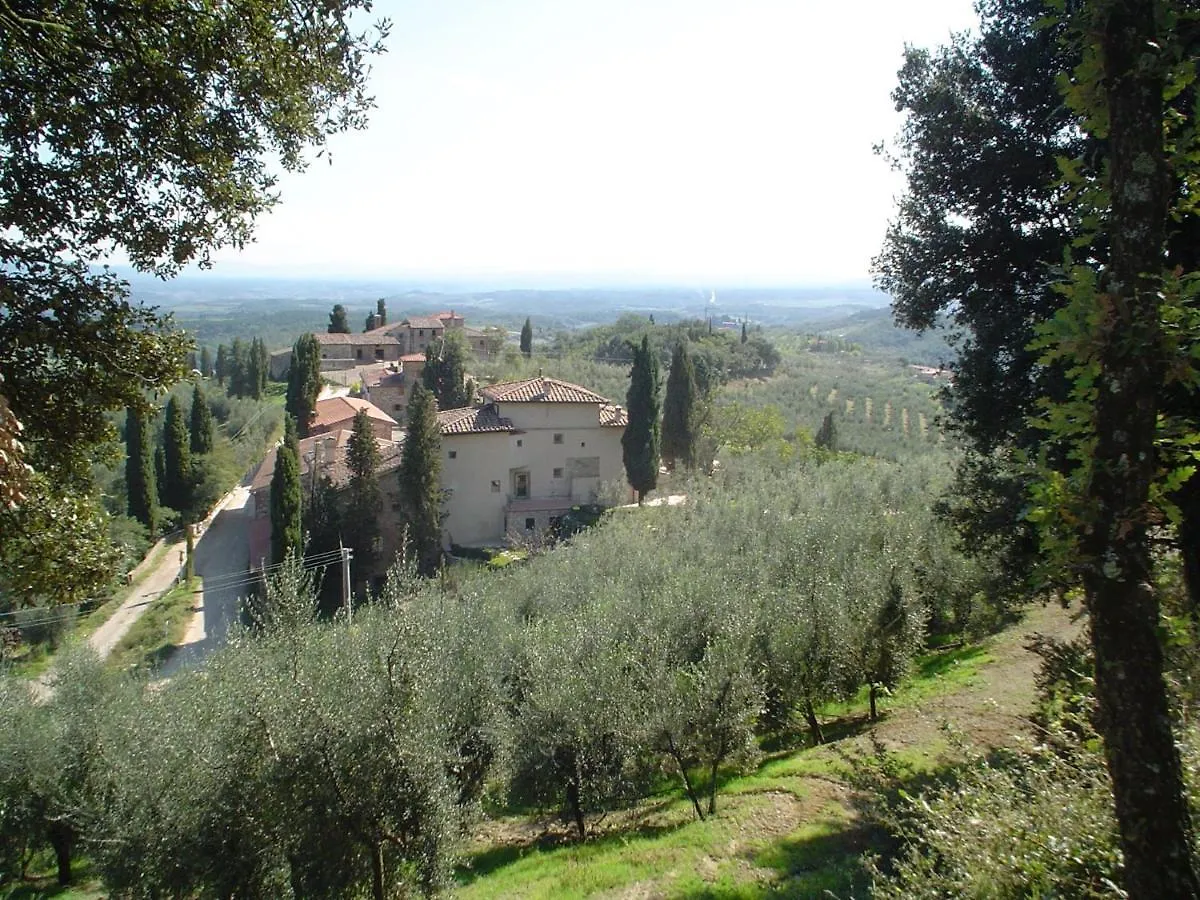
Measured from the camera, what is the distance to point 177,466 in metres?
33.7

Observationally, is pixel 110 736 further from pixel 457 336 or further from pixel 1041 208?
pixel 457 336

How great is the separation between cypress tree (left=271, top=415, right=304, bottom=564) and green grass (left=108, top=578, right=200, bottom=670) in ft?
Answer: 12.7

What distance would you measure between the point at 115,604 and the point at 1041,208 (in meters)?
32.0

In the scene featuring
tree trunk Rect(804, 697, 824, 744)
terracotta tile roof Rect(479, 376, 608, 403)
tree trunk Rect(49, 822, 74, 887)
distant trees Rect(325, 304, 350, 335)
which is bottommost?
tree trunk Rect(49, 822, 74, 887)

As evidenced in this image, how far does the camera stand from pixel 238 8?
175 inches

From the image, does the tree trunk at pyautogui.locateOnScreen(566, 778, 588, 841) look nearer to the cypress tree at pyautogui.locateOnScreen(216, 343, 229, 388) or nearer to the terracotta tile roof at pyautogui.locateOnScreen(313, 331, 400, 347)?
the terracotta tile roof at pyautogui.locateOnScreen(313, 331, 400, 347)

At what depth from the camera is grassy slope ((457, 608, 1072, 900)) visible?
7968 mm

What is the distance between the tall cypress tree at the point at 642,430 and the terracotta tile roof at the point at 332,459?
9948 mm

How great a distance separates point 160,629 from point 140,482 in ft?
28.6

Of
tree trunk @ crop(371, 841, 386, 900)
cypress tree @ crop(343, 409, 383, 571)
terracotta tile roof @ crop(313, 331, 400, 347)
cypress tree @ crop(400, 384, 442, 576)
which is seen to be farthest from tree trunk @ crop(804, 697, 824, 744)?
terracotta tile roof @ crop(313, 331, 400, 347)

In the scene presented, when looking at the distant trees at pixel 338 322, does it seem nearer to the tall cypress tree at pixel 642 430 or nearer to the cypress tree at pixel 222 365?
the cypress tree at pixel 222 365

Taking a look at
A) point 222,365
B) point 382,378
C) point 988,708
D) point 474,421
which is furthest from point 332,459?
point 222,365

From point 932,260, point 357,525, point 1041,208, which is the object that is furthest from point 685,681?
point 357,525

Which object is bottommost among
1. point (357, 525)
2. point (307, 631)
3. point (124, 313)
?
point (357, 525)
